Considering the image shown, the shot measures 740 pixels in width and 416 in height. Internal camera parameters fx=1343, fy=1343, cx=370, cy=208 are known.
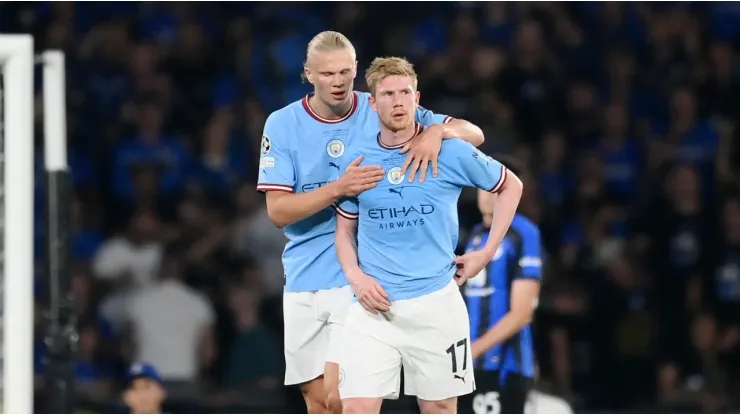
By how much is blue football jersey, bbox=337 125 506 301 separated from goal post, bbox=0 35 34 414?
203cm

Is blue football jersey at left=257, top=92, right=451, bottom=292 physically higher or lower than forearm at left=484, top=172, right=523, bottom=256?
higher

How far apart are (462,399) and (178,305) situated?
11.5ft

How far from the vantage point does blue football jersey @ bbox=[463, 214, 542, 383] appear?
676 centimetres

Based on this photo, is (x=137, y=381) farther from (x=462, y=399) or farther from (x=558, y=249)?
(x=558, y=249)

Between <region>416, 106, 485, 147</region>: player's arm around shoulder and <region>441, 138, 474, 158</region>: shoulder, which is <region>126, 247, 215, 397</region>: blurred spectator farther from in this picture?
<region>441, 138, 474, 158</region>: shoulder

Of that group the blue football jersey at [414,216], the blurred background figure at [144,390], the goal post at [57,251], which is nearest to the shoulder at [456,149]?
the blue football jersey at [414,216]

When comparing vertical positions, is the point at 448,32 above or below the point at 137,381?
above

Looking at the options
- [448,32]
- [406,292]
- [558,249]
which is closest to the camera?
[406,292]

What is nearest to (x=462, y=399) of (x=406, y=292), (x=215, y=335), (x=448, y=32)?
(x=406, y=292)

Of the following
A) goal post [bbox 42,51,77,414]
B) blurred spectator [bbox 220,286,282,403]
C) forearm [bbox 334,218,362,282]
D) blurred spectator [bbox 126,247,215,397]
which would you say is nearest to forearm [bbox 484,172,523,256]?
forearm [bbox 334,218,362,282]

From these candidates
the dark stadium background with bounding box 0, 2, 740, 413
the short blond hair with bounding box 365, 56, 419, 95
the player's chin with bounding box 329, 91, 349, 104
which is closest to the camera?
the short blond hair with bounding box 365, 56, 419, 95

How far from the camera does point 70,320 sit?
6.90 meters

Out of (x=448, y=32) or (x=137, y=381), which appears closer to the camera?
(x=137, y=381)

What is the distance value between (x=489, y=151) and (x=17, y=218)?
4718mm
